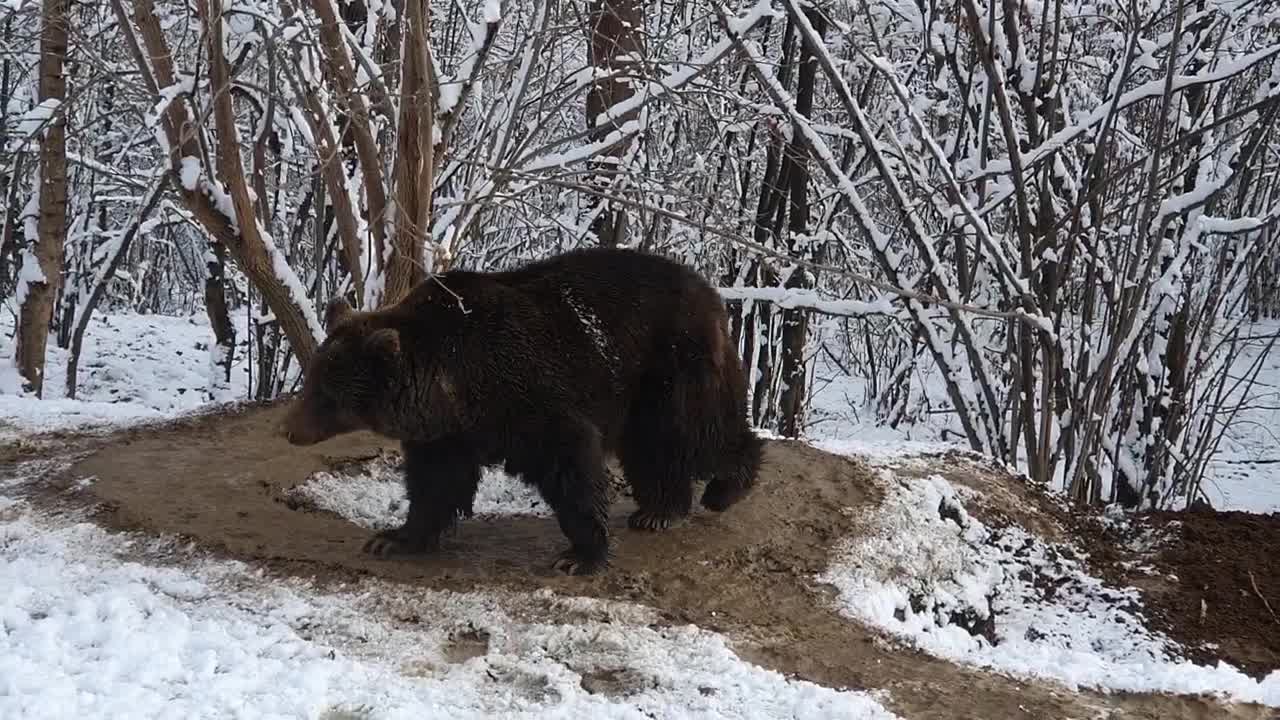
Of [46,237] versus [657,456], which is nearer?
[657,456]

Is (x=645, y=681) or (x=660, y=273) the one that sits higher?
(x=660, y=273)

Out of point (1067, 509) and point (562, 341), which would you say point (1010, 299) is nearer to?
point (1067, 509)

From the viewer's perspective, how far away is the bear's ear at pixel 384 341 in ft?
16.1

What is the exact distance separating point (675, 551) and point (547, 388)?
1.05 m

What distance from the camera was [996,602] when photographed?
580 centimetres

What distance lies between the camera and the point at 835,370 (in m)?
23.1

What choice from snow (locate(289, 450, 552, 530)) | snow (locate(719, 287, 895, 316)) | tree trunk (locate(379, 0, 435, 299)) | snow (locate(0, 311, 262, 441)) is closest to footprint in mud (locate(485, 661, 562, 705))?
snow (locate(289, 450, 552, 530))

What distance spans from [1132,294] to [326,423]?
5.70 metres

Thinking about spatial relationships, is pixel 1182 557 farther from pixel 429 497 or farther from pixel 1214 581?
pixel 429 497

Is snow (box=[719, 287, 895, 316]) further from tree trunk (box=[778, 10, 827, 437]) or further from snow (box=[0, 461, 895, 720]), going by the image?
snow (box=[0, 461, 895, 720])

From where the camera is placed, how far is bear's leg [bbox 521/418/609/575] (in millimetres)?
5043

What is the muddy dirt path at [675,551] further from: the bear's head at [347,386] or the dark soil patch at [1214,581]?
the dark soil patch at [1214,581]

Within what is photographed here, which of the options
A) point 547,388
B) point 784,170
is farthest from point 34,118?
point 784,170

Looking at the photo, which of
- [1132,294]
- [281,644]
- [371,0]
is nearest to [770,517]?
[281,644]
